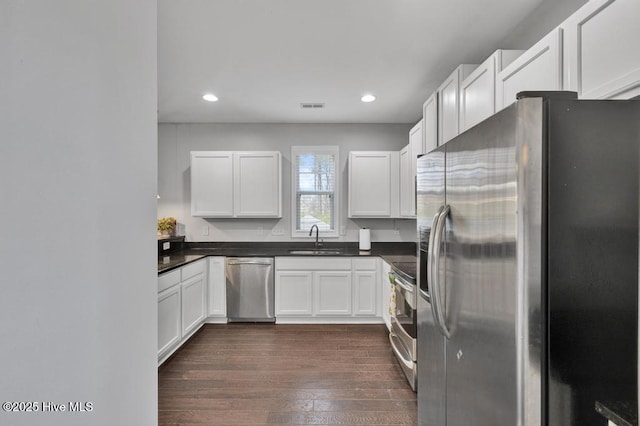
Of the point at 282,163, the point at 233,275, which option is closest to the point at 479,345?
the point at 233,275

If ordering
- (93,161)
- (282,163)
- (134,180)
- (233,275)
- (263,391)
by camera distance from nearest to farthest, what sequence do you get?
1. (93,161)
2. (134,180)
3. (263,391)
4. (233,275)
5. (282,163)

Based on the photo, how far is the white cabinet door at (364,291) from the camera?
370 cm

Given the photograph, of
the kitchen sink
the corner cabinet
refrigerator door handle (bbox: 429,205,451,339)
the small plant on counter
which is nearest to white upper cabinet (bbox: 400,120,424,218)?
the kitchen sink

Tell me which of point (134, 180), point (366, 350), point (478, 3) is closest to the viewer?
point (134, 180)

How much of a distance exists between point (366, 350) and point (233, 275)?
1.82 meters

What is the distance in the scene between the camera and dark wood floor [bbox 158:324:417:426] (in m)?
2.05

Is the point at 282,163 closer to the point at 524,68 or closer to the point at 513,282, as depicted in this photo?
the point at 524,68

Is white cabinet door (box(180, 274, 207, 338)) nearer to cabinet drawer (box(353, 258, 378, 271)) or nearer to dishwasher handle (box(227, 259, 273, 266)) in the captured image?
dishwasher handle (box(227, 259, 273, 266))

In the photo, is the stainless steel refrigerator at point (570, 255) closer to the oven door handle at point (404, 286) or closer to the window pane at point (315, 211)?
the oven door handle at point (404, 286)

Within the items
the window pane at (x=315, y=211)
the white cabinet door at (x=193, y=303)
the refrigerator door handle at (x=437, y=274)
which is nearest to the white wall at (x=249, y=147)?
the window pane at (x=315, y=211)

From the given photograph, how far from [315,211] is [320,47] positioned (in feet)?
7.84

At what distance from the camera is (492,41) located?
2.17 m

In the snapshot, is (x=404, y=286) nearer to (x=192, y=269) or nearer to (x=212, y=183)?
(x=192, y=269)

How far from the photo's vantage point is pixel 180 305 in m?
3.03
